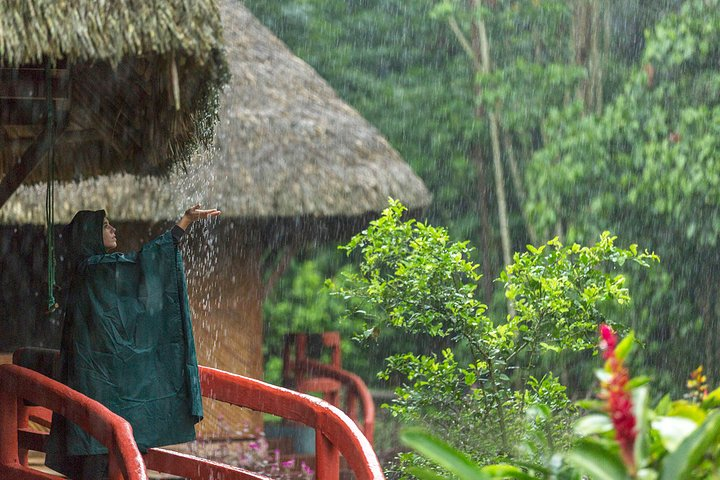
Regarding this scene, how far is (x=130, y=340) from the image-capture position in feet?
10.7

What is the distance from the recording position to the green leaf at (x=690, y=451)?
124 cm

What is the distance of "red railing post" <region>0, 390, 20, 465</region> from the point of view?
3268mm

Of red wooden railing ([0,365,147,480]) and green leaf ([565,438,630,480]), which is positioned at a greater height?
green leaf ([565,438,630,480])

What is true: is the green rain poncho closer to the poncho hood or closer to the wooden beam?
the poncho hood

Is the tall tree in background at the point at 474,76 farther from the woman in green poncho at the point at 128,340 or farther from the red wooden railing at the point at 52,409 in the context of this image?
the red wooden railing at the point at 52,409

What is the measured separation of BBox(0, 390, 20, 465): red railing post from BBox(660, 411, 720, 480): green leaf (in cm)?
246

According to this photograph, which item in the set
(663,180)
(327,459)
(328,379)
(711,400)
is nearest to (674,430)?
(711,400)

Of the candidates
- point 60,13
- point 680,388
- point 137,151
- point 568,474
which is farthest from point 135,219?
point 680,388

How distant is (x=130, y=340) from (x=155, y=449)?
47 centimetres

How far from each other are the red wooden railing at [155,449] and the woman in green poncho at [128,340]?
0.41ft

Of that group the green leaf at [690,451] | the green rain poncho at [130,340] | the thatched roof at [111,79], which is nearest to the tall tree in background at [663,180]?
the thatched roof at [111,79]

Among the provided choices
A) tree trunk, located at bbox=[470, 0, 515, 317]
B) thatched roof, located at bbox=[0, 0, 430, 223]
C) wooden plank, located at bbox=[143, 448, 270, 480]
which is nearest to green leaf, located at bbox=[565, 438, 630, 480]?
wooden plank, located at bbox=[143, 448, 270, 480]

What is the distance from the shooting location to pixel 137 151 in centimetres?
396

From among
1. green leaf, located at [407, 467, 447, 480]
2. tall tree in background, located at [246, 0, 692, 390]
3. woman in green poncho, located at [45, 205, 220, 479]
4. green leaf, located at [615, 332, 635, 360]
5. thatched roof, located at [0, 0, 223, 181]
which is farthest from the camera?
tall tree in background, located at [246, 0, 692, 390]
